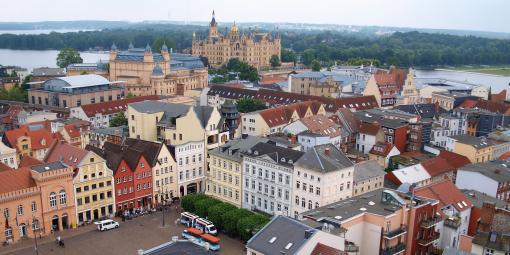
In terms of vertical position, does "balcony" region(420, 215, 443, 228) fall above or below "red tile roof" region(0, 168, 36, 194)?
below

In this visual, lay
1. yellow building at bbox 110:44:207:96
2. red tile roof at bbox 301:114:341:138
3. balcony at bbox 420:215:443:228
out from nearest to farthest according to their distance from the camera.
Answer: balcony at bbox 420:215:443:228, red tile roof at bbox 301:114:341:138, yellow building at bbox 110:44:207:96

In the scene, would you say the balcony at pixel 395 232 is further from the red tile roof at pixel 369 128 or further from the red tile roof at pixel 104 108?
the red tile roof at pixel 104 108

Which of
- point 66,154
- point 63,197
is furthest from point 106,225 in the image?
point 66,154

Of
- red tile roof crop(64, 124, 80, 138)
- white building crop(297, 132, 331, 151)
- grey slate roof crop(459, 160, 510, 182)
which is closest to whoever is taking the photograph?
grey slate roof crop(459, 160, 510, 182)

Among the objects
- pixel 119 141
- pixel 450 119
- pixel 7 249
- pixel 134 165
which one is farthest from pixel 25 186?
pixel 450 119

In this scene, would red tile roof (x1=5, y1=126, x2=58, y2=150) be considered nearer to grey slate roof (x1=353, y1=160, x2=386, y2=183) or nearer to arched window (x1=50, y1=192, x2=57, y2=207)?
arched window (x1=50, y1=192, x2=57, y2=207)

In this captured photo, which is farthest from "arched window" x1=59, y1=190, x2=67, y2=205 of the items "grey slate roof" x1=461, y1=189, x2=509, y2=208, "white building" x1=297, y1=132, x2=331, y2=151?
"grey slate roof" x1=461, y1=189, x2=509, y2=208

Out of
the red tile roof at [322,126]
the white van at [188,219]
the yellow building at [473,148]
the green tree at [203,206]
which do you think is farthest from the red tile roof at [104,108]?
the yellow building at [473,148]
